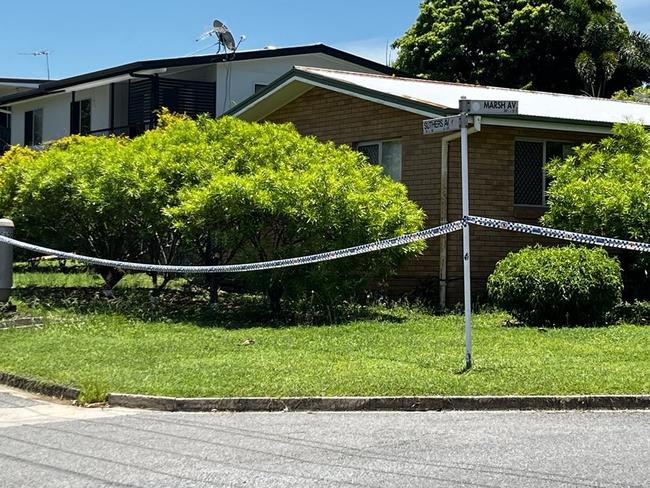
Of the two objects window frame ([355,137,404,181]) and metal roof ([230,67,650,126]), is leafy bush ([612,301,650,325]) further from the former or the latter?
window frame ([355,137,404,181])

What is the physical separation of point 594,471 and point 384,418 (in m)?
2.26

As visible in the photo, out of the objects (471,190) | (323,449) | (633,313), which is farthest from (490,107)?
(471,190)

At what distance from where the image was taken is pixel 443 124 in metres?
9.44

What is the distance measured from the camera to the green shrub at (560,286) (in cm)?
1227

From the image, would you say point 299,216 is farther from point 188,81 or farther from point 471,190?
point 188,81

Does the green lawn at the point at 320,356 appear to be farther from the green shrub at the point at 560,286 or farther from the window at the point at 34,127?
the window at the point at 34,127

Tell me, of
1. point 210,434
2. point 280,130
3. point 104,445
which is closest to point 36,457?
point 104,445

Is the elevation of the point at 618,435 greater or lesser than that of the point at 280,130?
lesser

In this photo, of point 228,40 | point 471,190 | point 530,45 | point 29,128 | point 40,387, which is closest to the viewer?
point 40,387

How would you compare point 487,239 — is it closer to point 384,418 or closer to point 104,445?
point 384,418

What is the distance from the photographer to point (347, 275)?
44.0 ft

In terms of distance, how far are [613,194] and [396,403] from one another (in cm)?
712

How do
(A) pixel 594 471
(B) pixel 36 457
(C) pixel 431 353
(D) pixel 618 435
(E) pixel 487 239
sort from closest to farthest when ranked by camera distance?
(A) pixel 594 471, (B) pixel 36 457, (D) pixel 618 435, (C) pixel 431 353, (E) pixel 487 239

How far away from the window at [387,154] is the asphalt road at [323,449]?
30.9 ft
